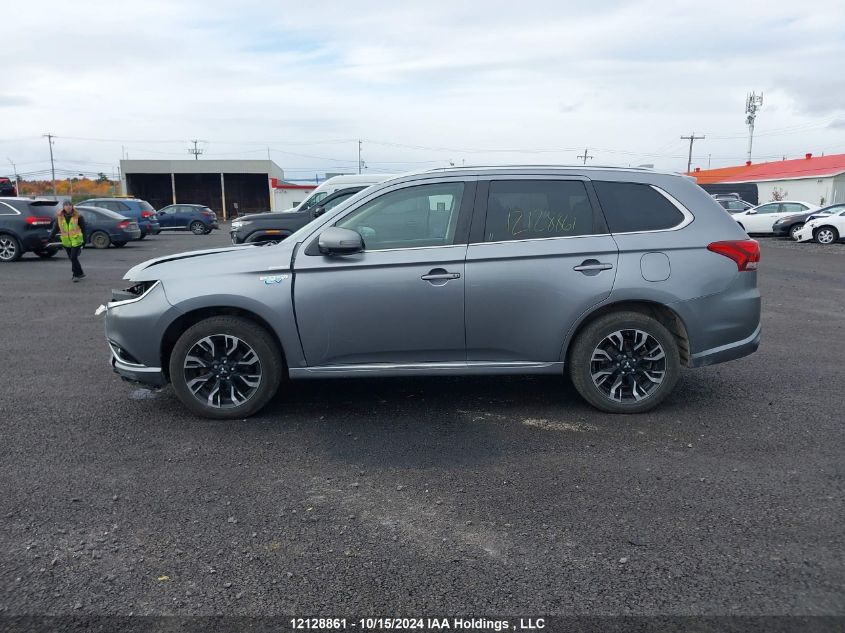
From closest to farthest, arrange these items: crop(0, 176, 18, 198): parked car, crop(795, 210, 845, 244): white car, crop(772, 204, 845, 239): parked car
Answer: crop(795, 210, 845, 244): white car < crop(772, 204, 845, 239): parked car < crop(0, 176, 18, 198): parked car

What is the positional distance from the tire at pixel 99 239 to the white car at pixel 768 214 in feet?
81.3

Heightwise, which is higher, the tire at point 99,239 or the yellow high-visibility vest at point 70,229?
the yellow high-visibility vest at point 70,229

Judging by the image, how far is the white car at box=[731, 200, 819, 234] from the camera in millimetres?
28828

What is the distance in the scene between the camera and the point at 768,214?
1152 inches

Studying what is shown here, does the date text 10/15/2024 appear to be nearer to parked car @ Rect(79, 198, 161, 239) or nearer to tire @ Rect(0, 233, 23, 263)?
tire @ Rect(0, 233, 23, 263)

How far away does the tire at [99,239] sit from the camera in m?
21.7

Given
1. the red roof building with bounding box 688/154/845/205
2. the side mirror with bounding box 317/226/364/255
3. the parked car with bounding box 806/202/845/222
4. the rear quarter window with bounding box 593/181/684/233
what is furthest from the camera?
the red roof building with bounding box 688/154/845/205

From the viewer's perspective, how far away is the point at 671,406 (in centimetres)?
541

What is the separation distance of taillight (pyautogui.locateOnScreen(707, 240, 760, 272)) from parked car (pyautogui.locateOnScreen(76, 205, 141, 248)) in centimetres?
2059

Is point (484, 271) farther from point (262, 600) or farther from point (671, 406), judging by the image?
point (262, 600)

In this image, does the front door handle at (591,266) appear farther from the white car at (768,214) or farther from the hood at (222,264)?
the white car at (768,214)

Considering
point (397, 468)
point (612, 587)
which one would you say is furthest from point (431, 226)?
point (612, 587)

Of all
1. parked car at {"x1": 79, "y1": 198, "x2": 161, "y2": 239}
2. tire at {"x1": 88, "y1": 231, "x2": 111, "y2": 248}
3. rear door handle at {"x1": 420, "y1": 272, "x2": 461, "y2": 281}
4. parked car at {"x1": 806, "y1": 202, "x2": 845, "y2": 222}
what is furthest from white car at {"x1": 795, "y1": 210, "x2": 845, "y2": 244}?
parked car at {"x1": 79, "y1": 198, "x2": 161, "y2": 239}

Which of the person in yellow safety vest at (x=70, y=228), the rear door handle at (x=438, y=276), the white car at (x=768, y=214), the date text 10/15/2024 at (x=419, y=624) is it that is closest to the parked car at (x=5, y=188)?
the person in yellow safety vest at (x=70, y=228)
